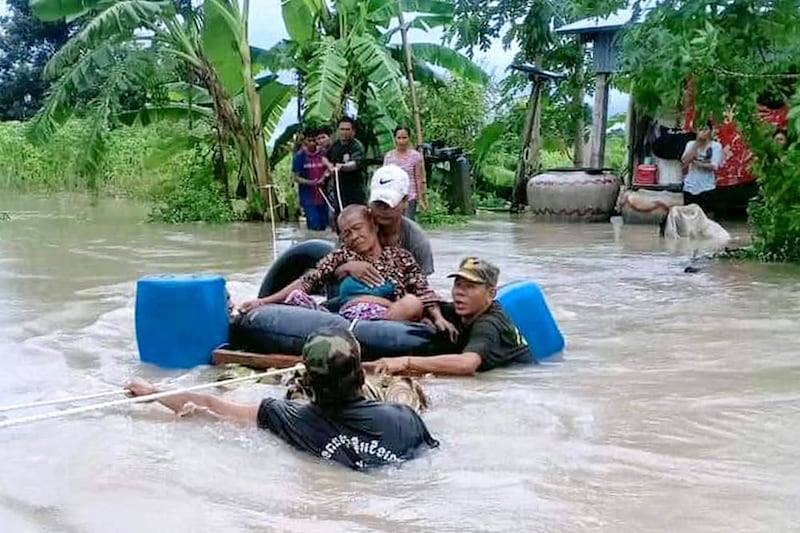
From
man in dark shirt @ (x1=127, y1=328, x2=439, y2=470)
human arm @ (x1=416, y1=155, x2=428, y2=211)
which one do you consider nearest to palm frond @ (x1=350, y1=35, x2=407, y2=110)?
human arm @ (x1=416, y1=155, x2=428, y2=211)

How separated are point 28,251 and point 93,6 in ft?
15.4

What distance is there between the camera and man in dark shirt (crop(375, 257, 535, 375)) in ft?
20.8

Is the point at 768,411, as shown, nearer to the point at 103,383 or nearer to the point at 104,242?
the point at 103,383

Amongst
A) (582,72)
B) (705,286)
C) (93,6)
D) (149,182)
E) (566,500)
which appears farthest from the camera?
(149,182)

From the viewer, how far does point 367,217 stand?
6.85 m

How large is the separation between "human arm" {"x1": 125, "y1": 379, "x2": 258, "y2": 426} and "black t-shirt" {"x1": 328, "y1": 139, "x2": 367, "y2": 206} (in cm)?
985

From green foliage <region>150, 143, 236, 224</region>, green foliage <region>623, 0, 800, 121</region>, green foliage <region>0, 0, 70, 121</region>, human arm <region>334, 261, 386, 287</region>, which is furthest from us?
green foliage <region>0, 0, 70, 121</region>

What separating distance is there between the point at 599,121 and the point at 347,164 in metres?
5.84

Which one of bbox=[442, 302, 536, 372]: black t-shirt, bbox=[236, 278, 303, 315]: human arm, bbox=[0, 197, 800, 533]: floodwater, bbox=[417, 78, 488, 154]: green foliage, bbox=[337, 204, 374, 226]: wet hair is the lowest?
bbox=[0, 197, 800, 533]: floodwater

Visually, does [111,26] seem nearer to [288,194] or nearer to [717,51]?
[288,194]

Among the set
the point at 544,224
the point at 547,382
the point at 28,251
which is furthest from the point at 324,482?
the point at 544,224

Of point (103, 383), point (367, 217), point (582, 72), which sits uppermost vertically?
point (582, 72)

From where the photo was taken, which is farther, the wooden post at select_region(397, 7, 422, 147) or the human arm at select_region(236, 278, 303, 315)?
the wooden post at select_region(397, 7, 422, 147)

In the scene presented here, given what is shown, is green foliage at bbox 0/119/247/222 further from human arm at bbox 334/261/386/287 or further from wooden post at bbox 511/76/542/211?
human arm at bbox 334/261/386/287
